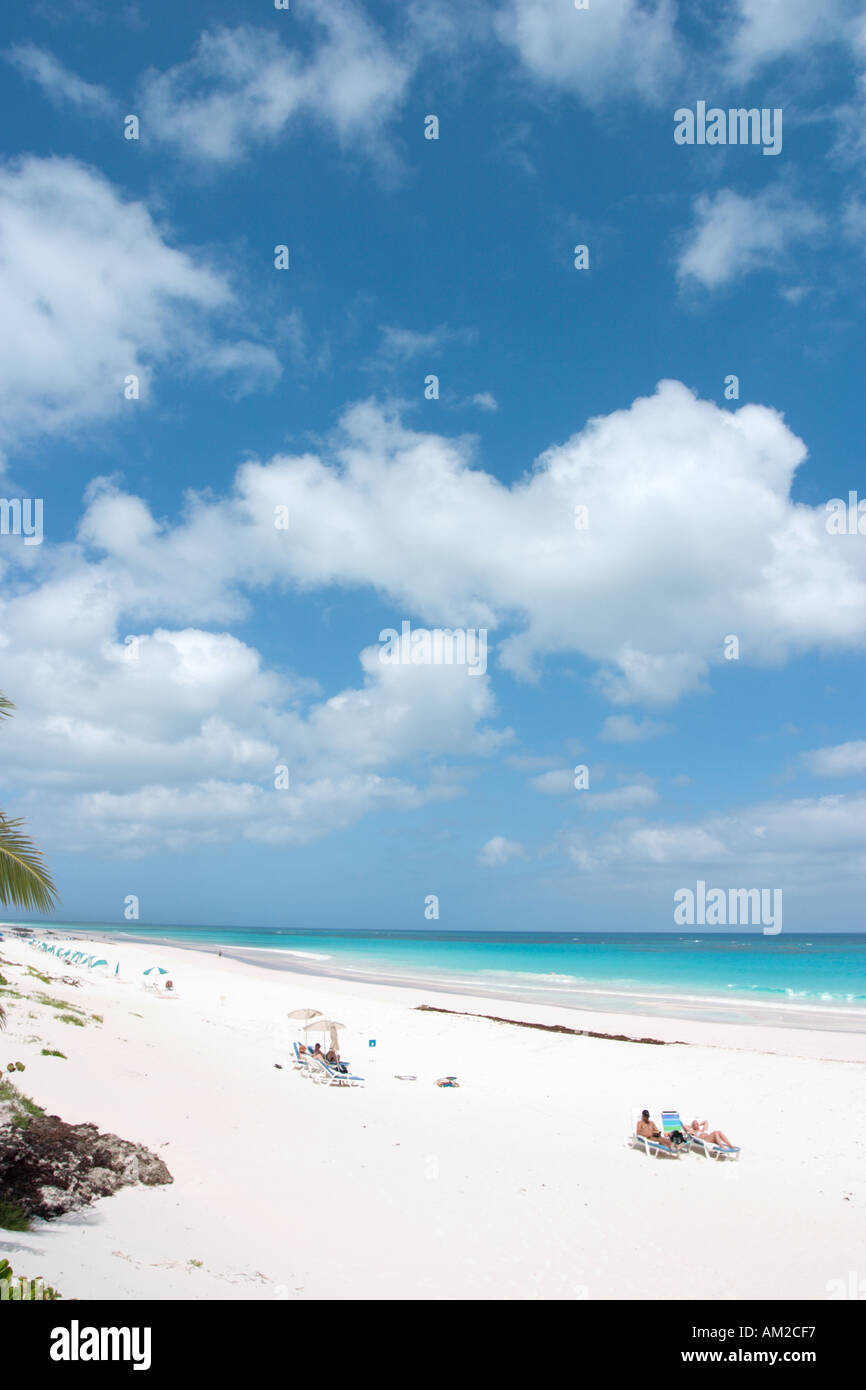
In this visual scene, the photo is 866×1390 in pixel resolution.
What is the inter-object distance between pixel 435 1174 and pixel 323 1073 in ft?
22.9

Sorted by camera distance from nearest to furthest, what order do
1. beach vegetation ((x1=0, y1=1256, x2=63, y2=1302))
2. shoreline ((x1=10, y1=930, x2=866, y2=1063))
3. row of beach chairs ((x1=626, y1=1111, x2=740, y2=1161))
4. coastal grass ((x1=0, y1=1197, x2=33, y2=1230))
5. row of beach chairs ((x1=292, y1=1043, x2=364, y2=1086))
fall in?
beach vegetation ((x1=0, y1=1256, x2=63, y2=1302))
coastal grass ((x1=0, y1=1197, x2=33, y2=1230))
row of beach chairs ((x1=626, y1=1111, x2=740, y2=1161))
row of beach chairs ((x1=292, y1=1043, x2=364, y2=1086))
shoreline ((x1=10, y1=930, x2=866, y2=1063))

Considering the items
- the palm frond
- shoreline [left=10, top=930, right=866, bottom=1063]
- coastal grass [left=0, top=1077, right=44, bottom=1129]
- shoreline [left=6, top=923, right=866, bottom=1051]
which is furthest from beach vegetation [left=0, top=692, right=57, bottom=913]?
shoreline [left=6, top=923, right=866, bottom=1051]

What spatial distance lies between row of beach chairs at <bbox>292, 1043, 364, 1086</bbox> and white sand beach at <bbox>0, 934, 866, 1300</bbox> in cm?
41

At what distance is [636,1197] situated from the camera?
10.9 meters

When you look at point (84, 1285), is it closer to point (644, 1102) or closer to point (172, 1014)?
point (644, 1102)

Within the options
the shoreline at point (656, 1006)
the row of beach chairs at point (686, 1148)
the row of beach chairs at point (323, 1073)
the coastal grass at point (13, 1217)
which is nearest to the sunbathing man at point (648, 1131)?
the row of beach chairs at point (686, 1148)

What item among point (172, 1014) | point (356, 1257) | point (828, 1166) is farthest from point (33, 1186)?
point (172, 1014)

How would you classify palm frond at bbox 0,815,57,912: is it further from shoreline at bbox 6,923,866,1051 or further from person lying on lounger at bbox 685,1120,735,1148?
shoreline at bbox 6,923,866,1051

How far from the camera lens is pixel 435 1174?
36.2ft

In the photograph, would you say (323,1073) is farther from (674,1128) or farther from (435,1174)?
(674,1128)

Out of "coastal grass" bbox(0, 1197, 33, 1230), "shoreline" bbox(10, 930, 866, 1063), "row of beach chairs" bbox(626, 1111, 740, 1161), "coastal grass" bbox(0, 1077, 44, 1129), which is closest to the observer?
"coastal grass" bbox(0, 1197, 33, 1230)

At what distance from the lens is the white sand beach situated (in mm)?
7543
